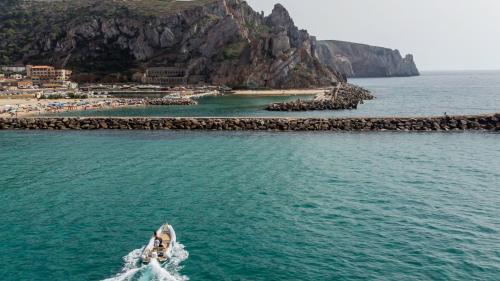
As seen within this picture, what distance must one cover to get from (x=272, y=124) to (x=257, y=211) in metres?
46.7

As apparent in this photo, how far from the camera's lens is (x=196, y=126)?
266 ft

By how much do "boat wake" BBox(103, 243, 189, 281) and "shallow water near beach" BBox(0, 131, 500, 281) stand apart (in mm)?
87

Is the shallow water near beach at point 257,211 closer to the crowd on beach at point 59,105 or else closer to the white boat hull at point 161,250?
the white boat hull at point 161,250

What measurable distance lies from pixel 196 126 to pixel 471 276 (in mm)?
61812

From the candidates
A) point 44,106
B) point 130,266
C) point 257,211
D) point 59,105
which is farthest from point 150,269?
point 44,106

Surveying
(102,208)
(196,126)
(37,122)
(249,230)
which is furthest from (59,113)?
(249,230)

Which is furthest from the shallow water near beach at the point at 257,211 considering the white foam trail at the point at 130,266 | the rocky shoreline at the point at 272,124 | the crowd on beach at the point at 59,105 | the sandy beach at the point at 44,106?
the crowd on beach at the point at 59,105

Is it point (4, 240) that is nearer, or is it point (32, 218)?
point (4, 240)

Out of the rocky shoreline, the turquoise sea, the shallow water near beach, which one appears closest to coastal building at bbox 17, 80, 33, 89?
the rocky shoreline

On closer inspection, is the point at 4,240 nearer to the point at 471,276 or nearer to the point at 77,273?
the point at 77,273

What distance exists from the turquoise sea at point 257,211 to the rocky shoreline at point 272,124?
627 inches

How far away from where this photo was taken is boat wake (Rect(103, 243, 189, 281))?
2400cm

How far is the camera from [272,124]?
80500 millimetres

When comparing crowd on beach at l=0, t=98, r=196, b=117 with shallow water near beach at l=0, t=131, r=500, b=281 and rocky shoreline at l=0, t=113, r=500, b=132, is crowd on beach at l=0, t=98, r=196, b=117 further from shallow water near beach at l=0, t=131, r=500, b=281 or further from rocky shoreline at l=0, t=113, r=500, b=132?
shallow water near beach at l=0, t=131, r=500, b=281
